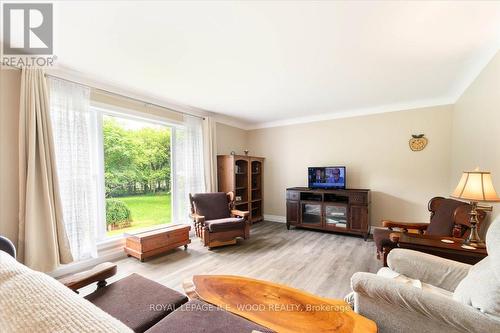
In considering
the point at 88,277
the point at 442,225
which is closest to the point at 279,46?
the point at 88,277

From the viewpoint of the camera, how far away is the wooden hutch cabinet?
4547 mm

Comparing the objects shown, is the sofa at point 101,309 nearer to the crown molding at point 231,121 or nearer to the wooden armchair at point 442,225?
the wooden armchair at point 442,225

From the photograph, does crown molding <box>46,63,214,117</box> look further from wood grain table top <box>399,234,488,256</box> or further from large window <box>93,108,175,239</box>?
wood grain table top <box>399,234,488,256</box>

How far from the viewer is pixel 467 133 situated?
2795 millimetres

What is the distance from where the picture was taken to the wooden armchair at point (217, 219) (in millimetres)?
3365

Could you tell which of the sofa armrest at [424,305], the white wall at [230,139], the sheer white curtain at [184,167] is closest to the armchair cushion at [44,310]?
the sofa armrest at [424,305]

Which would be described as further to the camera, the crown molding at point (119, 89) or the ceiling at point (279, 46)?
the crown molding at point (119, 89)

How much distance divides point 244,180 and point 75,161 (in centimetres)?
307

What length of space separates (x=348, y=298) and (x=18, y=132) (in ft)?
11.0

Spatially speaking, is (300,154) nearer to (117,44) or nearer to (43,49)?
(117,44)

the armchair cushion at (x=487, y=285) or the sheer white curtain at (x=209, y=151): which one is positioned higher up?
the sheer white curtain at (x=209, y=151)

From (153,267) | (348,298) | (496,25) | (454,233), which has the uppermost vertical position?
(496,25)

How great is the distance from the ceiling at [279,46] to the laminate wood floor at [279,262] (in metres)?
2.35

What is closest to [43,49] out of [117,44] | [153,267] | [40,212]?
[117,44]
